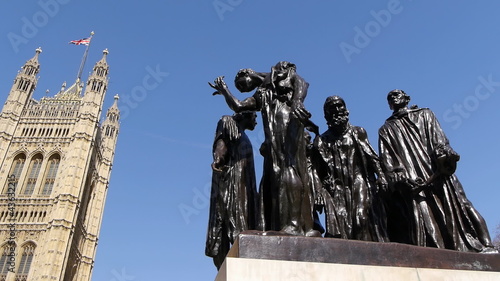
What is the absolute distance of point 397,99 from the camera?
5242 mm

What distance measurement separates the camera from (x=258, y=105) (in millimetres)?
4582

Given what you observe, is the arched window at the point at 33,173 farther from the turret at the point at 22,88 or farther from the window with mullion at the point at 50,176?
the turret at the point at 22,88

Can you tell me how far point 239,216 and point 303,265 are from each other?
1378 mm

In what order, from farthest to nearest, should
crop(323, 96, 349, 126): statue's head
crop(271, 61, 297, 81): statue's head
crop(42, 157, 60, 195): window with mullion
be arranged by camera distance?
crop(42, 157, 60, 195): window with mullion
crop(323, 96, 349, 126): statue's head
crop(271, 61, 297, 81): statue's head

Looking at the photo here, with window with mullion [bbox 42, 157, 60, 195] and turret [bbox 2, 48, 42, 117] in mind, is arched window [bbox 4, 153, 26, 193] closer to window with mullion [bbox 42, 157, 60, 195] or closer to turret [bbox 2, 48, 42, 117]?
window with mullion [bbox 42, 157, 60, 195]

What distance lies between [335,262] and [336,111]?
2058 millimetres

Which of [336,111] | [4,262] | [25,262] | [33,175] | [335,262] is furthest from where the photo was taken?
[33,175]

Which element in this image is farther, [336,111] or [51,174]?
[51,174]

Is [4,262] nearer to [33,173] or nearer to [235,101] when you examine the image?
[33,173]

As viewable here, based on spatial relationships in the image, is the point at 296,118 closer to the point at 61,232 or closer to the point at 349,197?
the point at 349,197

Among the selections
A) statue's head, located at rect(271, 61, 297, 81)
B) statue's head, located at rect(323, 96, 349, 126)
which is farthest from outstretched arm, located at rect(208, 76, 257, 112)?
statue's head, located at rect(323, 96, 349, 126)

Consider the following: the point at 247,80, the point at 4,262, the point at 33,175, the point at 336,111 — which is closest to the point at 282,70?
the point at 247,80

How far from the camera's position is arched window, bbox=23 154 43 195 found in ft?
166

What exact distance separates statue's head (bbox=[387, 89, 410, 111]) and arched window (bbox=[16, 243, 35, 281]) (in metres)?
47.2
